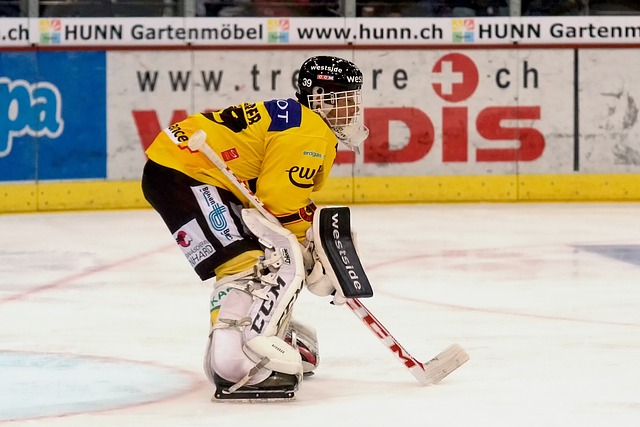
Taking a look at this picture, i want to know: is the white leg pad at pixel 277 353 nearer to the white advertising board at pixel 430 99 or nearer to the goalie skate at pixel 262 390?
the goalie skate at pixel 262 390

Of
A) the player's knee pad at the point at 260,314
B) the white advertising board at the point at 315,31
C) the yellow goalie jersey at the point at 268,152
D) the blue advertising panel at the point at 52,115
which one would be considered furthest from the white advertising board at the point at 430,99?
the player's knee pad at the point at 260,314

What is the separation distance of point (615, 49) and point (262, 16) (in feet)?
8.37

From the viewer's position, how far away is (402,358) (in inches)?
151

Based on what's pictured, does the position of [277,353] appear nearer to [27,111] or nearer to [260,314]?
[260,314]

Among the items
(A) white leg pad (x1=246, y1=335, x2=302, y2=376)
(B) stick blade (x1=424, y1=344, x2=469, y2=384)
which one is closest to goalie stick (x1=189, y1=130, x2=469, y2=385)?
(B) stick blade (x1=424, y1=344, x2=469, y2=384)

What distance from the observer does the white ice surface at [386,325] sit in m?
3.51

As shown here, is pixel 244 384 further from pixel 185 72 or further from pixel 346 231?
pixel 185 72

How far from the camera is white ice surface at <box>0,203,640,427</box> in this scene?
351 cm

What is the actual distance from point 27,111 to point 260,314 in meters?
5.85

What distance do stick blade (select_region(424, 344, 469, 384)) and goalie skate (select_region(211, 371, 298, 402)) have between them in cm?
43

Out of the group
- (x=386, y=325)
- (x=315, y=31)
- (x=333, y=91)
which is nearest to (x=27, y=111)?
(x=315, y=31)

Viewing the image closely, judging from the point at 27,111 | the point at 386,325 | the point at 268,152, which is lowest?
the point at 386,325

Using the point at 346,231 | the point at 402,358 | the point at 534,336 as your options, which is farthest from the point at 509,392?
the point at 534,336

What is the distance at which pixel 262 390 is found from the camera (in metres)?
3.61
